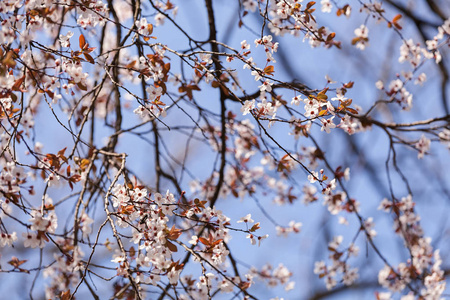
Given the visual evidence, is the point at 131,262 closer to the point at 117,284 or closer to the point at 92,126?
the point at 117,284

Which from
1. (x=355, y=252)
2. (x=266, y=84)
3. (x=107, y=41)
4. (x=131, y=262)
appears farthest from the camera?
(x=107, y=41)

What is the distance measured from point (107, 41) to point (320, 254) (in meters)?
3.86

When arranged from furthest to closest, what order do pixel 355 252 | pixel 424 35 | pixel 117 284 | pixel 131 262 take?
pixel 424 35
pixel 355 252
pixel 117 284
pixel 131 262

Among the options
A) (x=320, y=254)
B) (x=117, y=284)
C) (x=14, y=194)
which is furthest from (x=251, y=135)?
(x=320, y=254)

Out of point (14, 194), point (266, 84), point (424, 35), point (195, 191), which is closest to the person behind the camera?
point (14, 194)

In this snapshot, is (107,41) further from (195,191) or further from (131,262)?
(131,262)

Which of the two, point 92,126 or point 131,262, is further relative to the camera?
point 92,126

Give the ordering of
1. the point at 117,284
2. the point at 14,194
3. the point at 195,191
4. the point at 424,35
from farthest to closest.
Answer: the point at 195,191 < the point at 424,35 < the point at 117,284 < the point at 14,194

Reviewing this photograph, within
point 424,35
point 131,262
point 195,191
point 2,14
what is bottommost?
point 131,262

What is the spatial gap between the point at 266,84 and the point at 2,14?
4.08 feet

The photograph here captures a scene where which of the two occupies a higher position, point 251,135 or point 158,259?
point 251,135

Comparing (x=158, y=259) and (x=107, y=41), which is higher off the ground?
(x=107, y=41)

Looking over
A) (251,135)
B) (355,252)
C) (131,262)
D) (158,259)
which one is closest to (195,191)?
(251,135)

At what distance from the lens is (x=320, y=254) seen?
708cm
